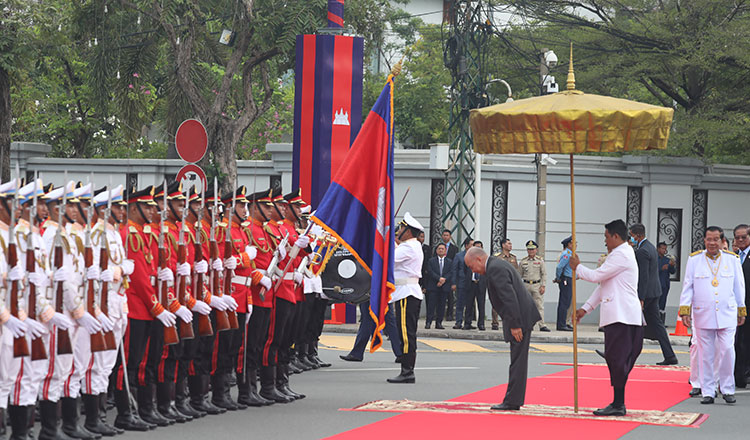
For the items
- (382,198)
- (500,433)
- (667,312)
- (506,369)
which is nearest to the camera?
(500,433)

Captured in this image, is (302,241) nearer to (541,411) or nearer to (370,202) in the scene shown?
Result: (370,202)

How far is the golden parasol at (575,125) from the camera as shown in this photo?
10.7 metres

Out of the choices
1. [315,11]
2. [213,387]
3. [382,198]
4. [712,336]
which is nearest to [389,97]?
[382,198]

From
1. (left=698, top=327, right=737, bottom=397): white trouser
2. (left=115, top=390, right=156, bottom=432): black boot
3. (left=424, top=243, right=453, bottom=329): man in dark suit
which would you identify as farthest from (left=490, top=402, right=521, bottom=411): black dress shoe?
(left=424, top=243, right=453, bottom=329): man in dark suit

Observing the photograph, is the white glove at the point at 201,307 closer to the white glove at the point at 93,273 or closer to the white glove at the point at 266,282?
the white glove at the point at 266,282

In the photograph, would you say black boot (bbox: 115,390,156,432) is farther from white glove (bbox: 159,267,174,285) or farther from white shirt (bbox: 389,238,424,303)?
white shirt (bbox: 389,238,424,303)

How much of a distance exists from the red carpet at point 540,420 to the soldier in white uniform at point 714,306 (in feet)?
1.65

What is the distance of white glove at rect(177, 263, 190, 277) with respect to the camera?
33.1 feet

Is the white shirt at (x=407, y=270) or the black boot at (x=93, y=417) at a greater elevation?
the white shirt at (x=407, y=270)

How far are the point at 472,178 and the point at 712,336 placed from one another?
1209 cm

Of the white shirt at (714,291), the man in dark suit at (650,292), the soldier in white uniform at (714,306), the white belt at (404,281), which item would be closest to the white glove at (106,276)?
the white belt at (404,281)

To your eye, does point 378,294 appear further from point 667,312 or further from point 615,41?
point 615,41

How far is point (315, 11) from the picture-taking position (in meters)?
22.4

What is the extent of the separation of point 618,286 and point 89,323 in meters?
4.91
